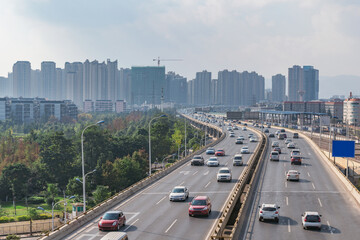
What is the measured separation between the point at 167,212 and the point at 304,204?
427 inches

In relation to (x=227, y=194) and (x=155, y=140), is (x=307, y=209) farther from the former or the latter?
(x=155, y=140)

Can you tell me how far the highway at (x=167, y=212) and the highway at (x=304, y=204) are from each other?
9.06ft

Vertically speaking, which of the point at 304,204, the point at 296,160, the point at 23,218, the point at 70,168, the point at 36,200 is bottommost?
the point at 36,200

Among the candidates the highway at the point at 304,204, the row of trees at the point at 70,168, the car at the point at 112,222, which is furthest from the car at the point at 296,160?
the car at the point at 112,222

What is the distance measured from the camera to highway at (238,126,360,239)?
2554cm

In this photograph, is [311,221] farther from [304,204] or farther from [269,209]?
[304,204]

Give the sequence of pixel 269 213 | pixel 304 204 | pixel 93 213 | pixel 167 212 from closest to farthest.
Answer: pixel 269 213
pixel 93 213
pixel 167 212
pixel 304 204

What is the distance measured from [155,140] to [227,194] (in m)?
75.8

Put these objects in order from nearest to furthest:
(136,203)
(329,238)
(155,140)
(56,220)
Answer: (329,238) < (136,203) < (56,220) < (155,140)

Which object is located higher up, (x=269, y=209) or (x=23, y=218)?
(x=269, y=209)

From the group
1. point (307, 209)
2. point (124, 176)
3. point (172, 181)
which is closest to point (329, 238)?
point (307, 209)

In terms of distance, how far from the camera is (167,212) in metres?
30.8

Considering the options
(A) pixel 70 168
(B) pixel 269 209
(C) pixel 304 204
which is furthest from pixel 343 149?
(A) pixel 70 168

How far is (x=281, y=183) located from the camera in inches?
1697
